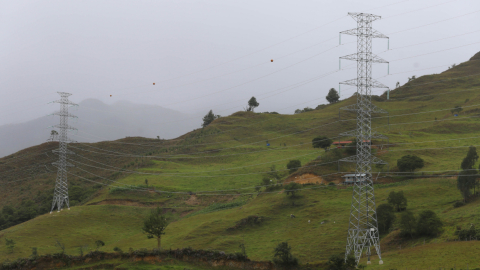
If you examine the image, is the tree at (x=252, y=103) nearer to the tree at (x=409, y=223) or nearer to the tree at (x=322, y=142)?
the tree at (x=322, y=142)

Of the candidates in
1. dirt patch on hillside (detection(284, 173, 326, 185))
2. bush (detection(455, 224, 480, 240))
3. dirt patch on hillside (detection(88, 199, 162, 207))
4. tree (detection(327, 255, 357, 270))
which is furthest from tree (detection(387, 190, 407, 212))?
dirt patch on hillside (detection(88, 199, 162, 207))

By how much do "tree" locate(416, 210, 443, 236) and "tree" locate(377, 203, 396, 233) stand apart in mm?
5397

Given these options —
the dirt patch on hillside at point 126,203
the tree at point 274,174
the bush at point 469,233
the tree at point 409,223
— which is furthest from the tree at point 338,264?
the dirt patch on hillside at point 126,203

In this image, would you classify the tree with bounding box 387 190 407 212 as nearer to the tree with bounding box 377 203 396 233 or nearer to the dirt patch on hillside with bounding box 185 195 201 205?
the tree with bounding box 377 203 396 233

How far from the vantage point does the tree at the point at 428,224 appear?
138 ft

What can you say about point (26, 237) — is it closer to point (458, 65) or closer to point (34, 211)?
point (34, 211)

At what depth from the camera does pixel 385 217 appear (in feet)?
159

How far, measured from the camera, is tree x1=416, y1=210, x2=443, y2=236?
42.1m

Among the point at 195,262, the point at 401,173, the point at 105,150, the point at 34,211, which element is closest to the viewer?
the point at 195,262

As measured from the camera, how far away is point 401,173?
2594 inches

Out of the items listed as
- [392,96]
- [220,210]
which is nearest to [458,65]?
[392,96]

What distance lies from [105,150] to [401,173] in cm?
9814

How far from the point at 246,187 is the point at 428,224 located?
41.7 meters

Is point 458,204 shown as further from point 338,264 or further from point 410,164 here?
point 338,264
